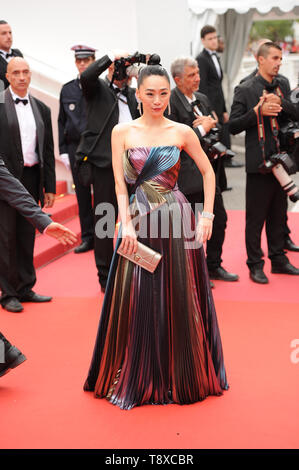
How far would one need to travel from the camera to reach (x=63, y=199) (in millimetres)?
7723

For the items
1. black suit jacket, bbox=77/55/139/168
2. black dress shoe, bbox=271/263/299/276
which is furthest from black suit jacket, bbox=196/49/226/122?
black suit jacket, bbox=77/55/139/168

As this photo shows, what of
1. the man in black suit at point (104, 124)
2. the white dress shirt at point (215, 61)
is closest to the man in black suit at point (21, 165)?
the man in black suit at point (104, 124)

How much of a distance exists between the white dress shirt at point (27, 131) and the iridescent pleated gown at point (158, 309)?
1960 millimetres

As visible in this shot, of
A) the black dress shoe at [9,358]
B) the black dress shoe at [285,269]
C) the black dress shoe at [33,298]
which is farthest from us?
the black dress shoe at [285,269]

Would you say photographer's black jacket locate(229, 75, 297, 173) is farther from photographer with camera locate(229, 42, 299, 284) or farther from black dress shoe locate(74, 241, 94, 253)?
black dress shoe locate(74, 241, 94, 253)

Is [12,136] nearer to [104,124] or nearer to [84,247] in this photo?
[104,124]

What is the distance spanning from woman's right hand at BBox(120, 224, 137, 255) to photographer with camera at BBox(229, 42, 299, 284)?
2.32 meters

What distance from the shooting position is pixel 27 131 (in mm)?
4984

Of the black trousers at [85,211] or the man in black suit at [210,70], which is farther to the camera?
the man in black suit at [210,70]

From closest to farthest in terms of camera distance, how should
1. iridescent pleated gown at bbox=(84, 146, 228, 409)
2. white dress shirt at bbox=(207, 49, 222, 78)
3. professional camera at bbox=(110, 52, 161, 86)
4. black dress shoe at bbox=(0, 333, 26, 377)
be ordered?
iridescent pleated gown at bbox=(84, 146, 228, 409) → black dress shoe at bbox=(0, 333, 26, 377) → professional camera at bbox=(110, 52, 161, 86) → white dress shirt at bbox=(207, 49, 222, 78)

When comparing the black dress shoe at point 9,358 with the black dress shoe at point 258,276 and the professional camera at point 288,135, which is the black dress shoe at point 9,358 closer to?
the black dress shoe at point 258,276

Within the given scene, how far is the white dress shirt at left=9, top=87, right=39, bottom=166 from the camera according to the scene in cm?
494

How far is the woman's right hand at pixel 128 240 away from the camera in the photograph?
A: 3.08 m

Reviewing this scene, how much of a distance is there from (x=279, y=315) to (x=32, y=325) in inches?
70.4
